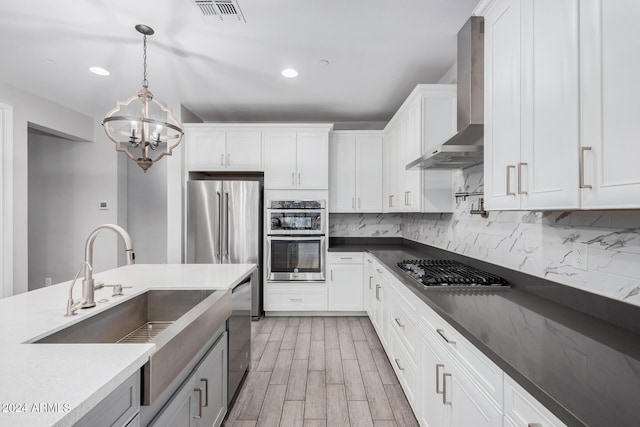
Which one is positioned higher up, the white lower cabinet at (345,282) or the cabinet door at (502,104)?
the cabinet door at (502,104)

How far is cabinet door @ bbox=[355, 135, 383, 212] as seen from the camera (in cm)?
402

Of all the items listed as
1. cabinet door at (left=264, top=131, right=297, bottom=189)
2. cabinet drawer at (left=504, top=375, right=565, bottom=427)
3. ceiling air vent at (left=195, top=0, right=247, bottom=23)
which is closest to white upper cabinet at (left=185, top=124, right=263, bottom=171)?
cabinet door at (left=264, top=131, right=297, bottom=189)

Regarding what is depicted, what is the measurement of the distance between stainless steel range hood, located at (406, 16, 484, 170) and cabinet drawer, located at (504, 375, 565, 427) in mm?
1245

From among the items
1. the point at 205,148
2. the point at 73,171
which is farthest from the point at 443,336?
the point at 73,171

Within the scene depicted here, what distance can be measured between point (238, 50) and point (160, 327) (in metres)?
2.19

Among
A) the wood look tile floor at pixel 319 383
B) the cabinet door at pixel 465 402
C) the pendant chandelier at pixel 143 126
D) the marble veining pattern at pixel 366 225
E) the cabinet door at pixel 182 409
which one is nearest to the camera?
the cabinet door at pixel 465 402

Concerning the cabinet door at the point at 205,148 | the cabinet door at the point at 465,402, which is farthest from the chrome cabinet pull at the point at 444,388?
the cabinet door at the point at 205,148

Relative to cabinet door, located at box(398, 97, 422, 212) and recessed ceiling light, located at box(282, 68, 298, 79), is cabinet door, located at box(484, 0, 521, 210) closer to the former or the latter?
cabinet door, located at box(398, 97, 422, 212)

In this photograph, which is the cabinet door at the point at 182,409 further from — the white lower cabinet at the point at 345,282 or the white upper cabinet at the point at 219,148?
the white upper cabinet at the point at 219,148

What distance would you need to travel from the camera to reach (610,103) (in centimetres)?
84

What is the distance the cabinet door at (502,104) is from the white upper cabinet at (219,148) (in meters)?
2.86

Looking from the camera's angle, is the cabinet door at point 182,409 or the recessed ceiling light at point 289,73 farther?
the recessed ceiling light at point 289,73

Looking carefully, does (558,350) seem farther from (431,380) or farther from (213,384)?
(213,384)

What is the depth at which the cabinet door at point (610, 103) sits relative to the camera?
0.79 meters
